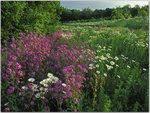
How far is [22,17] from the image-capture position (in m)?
7.36

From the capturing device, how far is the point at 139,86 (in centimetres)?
470

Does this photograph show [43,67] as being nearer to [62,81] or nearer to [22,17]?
[62,81]

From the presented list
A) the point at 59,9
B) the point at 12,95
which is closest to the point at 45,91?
the point at 12,95

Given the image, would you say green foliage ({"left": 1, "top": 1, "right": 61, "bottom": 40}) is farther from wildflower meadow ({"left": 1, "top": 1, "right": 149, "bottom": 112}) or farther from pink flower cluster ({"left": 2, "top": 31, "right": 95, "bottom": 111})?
pink flower cluster ({"left": 2, "top": 31, "right": 95, "bottom": 111})

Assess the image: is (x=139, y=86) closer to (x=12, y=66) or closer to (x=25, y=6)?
(x=12, y=66)

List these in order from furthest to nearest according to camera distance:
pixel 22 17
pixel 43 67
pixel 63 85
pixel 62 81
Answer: pixel 22 17 → pixel 43 67 → pixel 62 81 → pixel 63 85

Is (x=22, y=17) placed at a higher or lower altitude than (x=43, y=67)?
higher

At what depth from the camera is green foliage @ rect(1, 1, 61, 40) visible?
22.4 ft

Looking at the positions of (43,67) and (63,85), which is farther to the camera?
(43,67)

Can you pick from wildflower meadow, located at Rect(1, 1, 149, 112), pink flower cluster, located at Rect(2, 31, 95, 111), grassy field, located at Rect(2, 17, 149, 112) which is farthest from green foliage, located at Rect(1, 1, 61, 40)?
pink flower cluster, located at Rect(2, 31, 95, 111)

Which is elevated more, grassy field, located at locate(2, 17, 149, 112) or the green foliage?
the green foliage

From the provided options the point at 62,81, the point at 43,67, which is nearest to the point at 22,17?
the point at 43,67

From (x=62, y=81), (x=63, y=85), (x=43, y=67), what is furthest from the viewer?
(x=43, y=67)

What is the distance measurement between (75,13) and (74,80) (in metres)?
38.3
